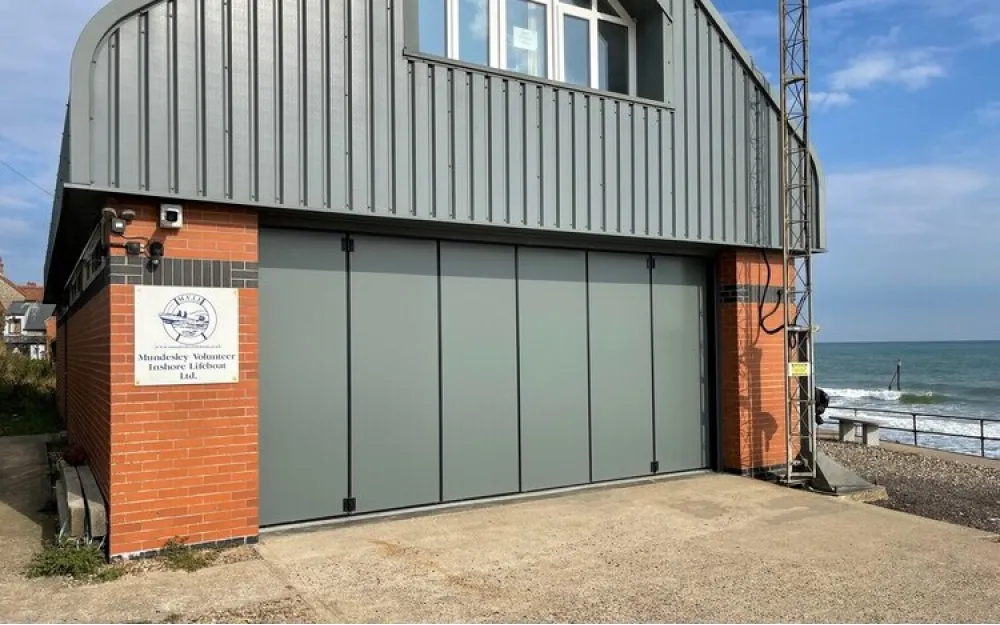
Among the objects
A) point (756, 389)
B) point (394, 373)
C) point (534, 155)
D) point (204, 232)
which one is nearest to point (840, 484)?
point (756, 389)

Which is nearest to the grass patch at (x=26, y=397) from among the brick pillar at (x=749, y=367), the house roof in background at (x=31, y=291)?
the brick pillar at (x=749, y=367)

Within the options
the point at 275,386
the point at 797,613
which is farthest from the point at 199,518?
the point at 797,613

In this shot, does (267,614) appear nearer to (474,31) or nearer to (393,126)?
(393,126)

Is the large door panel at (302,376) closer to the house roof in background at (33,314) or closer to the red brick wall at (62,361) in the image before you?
the red brick wall at (62,361)

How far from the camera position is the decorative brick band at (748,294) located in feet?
32.2

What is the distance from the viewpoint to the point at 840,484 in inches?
356

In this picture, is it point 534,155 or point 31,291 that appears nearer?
point 534,155

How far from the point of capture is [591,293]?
30.0 feet

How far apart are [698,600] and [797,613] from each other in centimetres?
65

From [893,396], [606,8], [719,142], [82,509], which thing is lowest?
[893,396]

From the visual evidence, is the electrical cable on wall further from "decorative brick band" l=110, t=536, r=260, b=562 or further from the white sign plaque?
"decorative brick band" l=110, t=536, r=260, b=562

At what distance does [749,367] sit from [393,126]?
5.71m

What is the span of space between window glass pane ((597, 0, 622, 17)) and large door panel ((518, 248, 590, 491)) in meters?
3.17

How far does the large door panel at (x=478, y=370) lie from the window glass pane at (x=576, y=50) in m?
2.36
